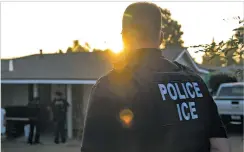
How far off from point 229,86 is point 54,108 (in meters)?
7.62

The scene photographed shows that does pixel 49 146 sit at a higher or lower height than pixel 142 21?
lower

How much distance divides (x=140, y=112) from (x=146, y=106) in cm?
4

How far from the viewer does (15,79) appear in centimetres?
1714

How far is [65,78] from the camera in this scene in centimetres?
1608

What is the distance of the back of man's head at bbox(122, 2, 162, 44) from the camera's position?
1881 mm

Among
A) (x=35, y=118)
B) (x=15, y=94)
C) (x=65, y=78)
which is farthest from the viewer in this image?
(x=15, y=94)

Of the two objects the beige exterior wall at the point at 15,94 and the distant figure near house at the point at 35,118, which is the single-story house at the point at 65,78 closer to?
the beige exterior wall at the point at 15,94

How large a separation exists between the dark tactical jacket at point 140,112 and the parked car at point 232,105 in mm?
13933

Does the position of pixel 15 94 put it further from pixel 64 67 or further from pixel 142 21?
pixel 142 21

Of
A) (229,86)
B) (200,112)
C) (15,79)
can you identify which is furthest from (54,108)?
(200,112)

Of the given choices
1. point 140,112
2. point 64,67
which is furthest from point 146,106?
point 64,67

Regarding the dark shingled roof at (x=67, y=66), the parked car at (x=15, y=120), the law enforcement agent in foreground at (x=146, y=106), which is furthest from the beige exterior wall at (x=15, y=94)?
the law enforcement agent in foreground at (x=146, y=106)

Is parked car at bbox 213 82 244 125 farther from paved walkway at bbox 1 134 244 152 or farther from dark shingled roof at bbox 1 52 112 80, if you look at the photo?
dark shingled roof at bbox 1 52 112 80

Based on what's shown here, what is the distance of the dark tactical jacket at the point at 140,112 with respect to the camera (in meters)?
1.79
